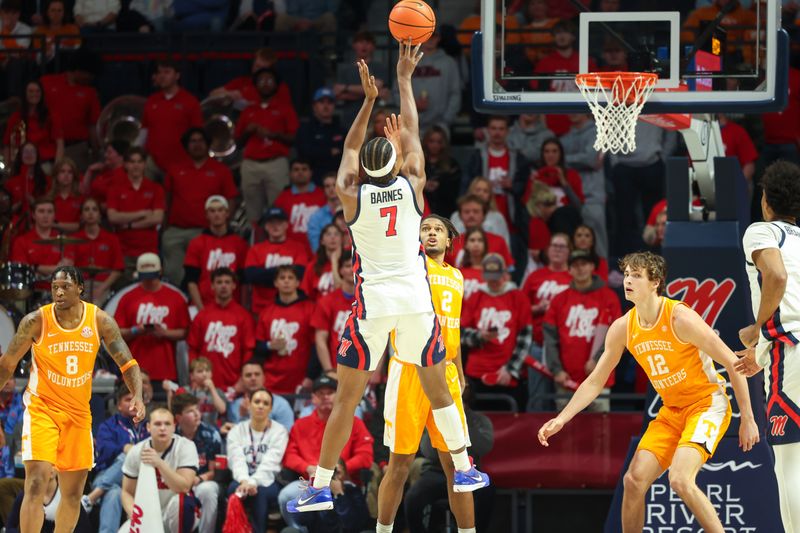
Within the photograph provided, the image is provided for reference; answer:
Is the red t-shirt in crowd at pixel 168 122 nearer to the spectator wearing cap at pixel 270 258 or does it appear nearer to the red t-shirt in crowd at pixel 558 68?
the spectator wearing cap at pixel 270 258

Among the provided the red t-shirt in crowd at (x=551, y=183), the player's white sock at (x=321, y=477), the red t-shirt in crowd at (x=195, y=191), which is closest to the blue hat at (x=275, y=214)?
the red t-shirt in crowd at (x=195, y=191)

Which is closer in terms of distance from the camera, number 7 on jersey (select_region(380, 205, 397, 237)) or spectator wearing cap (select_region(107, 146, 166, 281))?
number 7 on jersey (select_region(380, 205, 397, 237))

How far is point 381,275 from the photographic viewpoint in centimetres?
937

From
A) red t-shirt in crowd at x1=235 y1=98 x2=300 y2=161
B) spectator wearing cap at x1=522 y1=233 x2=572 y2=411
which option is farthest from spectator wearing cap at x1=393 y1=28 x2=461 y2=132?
spectator wearing cap at x1=522 y1=233 x2=572 y2=411

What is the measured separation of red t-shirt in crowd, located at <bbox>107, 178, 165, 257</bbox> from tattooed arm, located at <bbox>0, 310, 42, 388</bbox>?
17.9 ft

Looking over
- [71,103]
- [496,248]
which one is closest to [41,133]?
[71,103]

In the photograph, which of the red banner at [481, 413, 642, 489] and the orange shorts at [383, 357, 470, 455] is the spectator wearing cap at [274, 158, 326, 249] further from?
the orange shorts at [383, 357, 470, 455]

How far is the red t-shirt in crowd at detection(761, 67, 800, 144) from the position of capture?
16.1 m

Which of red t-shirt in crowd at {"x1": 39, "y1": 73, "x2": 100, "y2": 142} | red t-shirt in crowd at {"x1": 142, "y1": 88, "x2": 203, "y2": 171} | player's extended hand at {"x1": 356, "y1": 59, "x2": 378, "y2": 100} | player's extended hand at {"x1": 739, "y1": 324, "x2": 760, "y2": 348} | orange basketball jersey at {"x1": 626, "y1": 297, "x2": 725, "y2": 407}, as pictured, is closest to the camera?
player's extended hand at {"x1": 739, "y1": 324, "x2": 760, "y2": 348}

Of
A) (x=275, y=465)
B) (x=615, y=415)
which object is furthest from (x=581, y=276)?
(x=275, y=465)

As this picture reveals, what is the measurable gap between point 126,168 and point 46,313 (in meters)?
5.75

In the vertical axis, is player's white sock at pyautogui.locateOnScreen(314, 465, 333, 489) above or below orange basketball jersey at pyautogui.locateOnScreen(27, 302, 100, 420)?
below

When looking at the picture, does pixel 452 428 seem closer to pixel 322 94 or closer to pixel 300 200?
pixel 300 200

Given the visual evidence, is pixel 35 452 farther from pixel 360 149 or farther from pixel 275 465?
pixel 360 149
